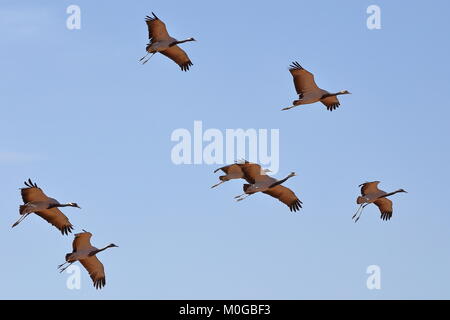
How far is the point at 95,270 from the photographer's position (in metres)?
46.2

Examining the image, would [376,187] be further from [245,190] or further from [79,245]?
[79,245]

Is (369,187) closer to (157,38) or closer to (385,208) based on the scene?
(385,208)

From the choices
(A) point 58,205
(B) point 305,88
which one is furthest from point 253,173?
(A) point 58,205

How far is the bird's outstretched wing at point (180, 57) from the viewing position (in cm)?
5006

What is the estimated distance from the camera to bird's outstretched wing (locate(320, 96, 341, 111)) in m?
48.9

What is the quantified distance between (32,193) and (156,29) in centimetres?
852

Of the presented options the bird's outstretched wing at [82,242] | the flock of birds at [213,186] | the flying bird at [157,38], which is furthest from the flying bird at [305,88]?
the bird's outstretched wing at [82,242]

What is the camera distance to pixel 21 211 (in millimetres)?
43219

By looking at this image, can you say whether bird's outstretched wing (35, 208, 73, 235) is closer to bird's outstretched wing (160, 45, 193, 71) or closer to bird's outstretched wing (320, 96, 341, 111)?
bird's outstretched wing (160, 45, 193, 71)

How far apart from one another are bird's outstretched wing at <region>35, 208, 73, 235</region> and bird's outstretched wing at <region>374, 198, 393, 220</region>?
1241 cm

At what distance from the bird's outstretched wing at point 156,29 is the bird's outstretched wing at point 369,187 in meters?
9.37

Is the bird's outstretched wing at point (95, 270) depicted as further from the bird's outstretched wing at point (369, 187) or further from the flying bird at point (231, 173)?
the bird's outstretched wing at point (369, 187)

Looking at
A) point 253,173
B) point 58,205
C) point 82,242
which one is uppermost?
point 253,173
